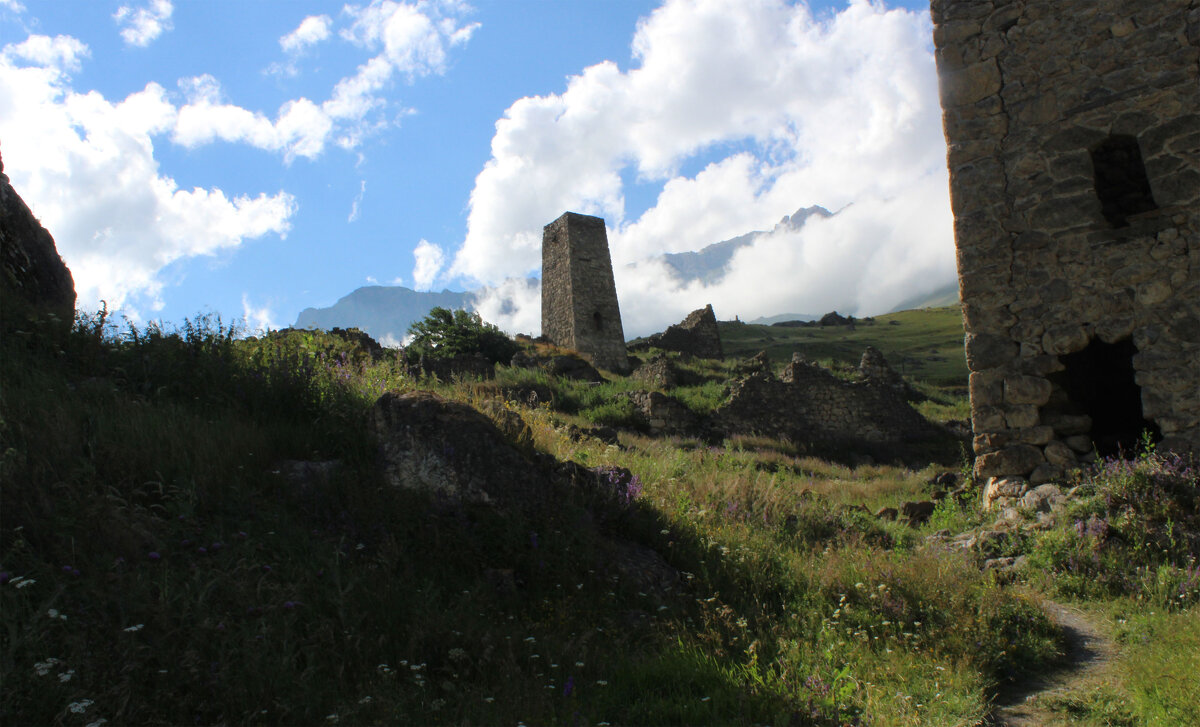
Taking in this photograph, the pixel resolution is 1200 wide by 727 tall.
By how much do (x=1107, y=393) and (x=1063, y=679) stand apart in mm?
5511

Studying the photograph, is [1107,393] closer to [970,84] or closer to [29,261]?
[970,84]

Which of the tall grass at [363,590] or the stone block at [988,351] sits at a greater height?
the stone block at [988,351]

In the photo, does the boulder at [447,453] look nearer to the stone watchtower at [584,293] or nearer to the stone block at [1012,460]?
the stone block at [1012,460]

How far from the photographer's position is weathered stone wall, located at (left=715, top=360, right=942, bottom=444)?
61.1 feet

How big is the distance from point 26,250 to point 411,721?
655 centimetres

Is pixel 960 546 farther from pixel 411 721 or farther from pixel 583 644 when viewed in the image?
pixel 411 721

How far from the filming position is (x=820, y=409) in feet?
63.7

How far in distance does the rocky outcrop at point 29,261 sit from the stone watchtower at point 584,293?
21.7 meters

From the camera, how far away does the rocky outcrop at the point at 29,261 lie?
6.52 m

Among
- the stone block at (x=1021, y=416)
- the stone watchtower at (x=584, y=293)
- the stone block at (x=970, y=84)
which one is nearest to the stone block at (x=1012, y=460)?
the stone block at (x=1021, y=416)

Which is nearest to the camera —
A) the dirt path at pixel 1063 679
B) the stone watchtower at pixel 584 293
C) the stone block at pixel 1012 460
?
the dirt path at pixel 1063 679

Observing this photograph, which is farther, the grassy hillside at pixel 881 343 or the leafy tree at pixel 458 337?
the grassy hillside at pixel 881 343

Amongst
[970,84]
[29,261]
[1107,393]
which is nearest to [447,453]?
[29,261]

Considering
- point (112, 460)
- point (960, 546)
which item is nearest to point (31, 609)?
point (112, 460)
